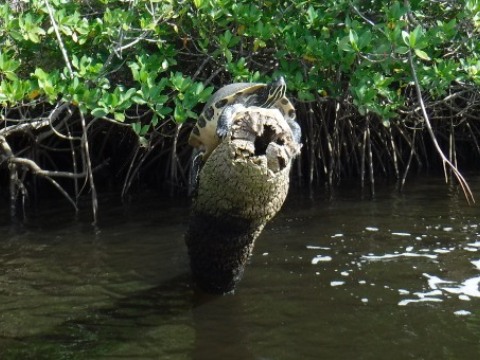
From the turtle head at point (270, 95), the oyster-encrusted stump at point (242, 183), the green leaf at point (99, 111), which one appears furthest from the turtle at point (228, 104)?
the green leaf at point (99, 111)

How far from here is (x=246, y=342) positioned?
3.74 meters

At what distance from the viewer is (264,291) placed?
4516 millimetres

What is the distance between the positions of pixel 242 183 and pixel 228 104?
0.96m

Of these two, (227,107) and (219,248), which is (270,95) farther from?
(219,248)

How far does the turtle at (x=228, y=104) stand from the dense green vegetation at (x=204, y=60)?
0.66 metres

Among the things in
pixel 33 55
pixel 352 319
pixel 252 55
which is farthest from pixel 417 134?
pixel 352 319

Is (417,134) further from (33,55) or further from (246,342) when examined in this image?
(246,342)

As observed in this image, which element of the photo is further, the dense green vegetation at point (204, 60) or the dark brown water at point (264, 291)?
the dense green vegetation at point (204, 60)

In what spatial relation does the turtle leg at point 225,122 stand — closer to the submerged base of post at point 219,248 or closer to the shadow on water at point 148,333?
the submerged base of post at point 219,248

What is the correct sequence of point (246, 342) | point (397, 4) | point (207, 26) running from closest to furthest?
point (246, 342), point (397, 4), point (207, 26)

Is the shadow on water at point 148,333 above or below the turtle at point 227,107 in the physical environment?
below

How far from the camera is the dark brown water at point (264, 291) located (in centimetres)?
371

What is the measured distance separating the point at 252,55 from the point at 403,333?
3399 mm

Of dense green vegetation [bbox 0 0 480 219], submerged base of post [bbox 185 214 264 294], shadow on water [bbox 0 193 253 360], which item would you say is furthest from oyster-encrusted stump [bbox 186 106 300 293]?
dense green vegetation [bbox 0 0 480 219]
